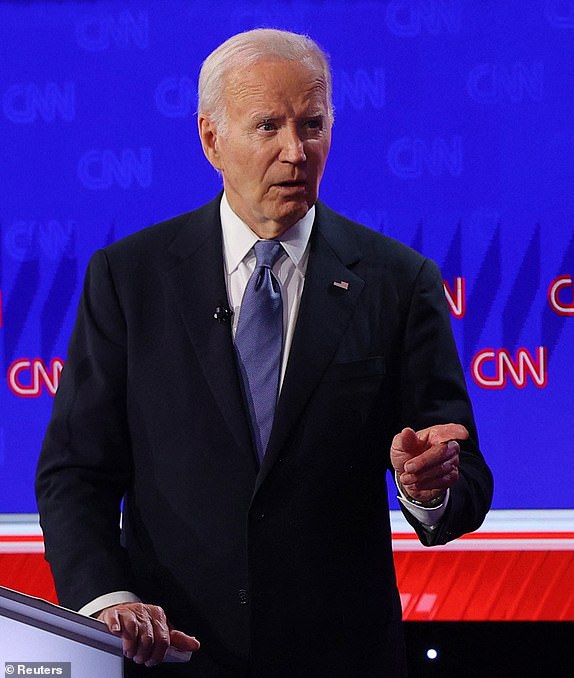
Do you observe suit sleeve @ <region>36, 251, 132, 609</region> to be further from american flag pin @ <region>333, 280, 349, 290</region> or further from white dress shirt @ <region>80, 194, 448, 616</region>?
american flag pin @ <region>333, 280, 349, 290</region>

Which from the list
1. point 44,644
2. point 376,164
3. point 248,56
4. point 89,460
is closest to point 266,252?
point 248,56

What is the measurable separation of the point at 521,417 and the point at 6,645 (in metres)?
1.62

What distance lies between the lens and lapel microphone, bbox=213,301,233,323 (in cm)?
160

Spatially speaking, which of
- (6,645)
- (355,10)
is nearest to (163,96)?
(355,10)

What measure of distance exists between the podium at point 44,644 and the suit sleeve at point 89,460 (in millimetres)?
416

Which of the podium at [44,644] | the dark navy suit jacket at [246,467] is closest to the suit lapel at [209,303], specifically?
the dark navy suit jacket at [246,467]

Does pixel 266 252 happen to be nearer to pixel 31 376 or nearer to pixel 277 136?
pixel 277 136

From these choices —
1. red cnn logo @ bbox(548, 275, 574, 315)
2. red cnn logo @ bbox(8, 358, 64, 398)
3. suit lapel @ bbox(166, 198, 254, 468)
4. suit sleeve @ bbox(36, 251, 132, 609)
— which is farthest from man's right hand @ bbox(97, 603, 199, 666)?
red cnn logo @ bbox(548, 275, 574, 315)

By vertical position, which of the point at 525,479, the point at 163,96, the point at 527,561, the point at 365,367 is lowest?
the point at 527,561

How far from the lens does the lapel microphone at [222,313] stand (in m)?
1.60

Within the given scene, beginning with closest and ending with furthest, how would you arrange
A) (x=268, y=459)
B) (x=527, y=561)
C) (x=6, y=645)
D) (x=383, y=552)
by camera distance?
(x=6, y=645)
(x=268, y=459)
(x=383, y=552)
(x=527, y=561)

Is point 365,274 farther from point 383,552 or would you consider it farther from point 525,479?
point 525,479

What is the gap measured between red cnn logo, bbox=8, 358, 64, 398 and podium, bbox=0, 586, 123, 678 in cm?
149

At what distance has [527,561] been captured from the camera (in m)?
2.41
